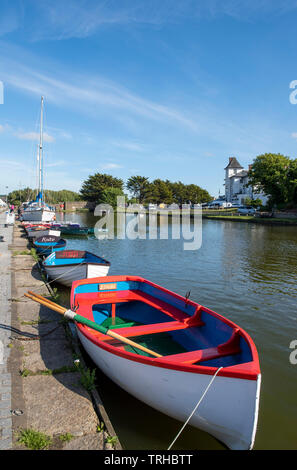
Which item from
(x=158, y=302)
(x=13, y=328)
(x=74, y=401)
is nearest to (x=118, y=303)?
(x=158, y=302)

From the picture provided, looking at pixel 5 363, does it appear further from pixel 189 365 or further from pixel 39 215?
pixel 39 215

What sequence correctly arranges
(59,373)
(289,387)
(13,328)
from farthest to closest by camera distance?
(13,328) → (289,387) → (59,373)

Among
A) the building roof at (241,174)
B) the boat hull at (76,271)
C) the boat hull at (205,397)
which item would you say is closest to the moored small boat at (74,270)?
the boat hull at (76,271)

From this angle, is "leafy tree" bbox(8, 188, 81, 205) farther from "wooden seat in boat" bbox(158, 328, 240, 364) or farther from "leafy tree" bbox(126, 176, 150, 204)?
"wooden seat in boat" bbox(158, 328, 240, 364)

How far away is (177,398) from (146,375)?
21.5 inches

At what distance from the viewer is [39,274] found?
44.4 feet

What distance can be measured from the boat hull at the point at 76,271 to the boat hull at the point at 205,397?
7003mm

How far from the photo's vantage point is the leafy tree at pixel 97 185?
4183 inches

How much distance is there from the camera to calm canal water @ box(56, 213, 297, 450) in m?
5.02

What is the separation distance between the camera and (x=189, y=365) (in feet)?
13.3

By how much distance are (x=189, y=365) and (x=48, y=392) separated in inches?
102

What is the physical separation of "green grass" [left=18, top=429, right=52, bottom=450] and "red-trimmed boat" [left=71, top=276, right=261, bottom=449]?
1.43m

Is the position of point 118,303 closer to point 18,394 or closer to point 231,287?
point 18,394
